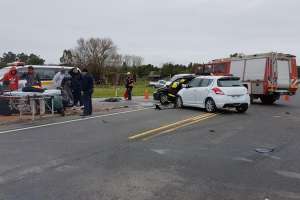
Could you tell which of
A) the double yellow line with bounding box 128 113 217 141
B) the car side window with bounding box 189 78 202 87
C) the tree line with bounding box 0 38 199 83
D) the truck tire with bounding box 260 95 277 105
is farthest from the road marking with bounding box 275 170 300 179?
the tree line with bounding box 0 38 199 83

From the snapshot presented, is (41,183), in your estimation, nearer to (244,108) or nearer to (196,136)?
(196,136)

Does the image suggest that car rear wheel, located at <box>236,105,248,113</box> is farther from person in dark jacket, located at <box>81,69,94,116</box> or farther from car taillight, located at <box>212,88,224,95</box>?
person in dark jacket, located at <box>81,69,94,116</box>

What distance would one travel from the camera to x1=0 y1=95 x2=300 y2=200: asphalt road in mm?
5676

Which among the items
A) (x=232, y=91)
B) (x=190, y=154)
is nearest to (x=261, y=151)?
(x=190, y=154)

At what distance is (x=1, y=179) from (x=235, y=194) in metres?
3.52

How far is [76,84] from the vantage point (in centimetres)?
1806

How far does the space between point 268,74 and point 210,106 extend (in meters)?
6.67

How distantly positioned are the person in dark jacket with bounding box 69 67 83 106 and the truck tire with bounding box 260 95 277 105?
1150cm

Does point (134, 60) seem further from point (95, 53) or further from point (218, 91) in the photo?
point (218, 91)

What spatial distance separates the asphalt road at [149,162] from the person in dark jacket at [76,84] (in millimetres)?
5573

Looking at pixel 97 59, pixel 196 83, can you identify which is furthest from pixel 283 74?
pixel 97 59

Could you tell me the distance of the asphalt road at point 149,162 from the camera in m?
5.68

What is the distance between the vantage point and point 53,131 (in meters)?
11.4

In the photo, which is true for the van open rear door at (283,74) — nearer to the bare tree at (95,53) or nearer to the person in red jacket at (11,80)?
the person in red jacket at (11,80)
